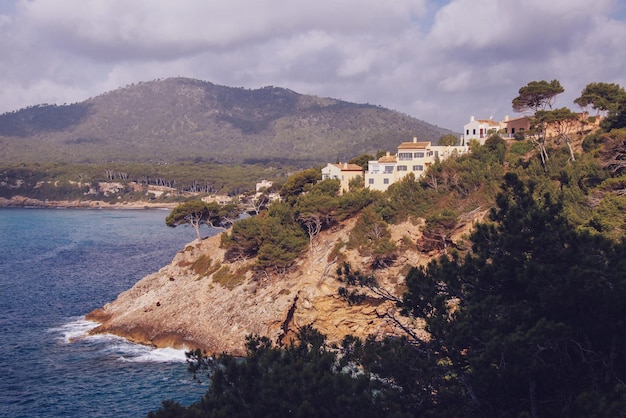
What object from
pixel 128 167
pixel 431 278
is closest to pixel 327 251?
pixel 431 278

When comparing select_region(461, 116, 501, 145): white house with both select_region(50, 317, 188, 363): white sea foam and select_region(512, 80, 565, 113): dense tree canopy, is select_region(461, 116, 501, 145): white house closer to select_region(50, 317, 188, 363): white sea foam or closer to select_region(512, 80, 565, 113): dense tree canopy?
select_region(512, 80, 565, 113): dense tree canopy

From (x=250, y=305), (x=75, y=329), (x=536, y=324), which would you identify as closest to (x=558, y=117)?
(x=250, y=305)

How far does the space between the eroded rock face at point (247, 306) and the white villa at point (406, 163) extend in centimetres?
831

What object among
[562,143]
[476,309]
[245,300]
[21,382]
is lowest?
[21,382]

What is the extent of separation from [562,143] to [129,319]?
36675 millimetres

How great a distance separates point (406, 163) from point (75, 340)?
32.0 metres

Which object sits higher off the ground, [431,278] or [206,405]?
[431,278]

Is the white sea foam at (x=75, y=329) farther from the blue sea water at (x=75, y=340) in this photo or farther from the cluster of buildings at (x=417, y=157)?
the cluster of buildings at (x=417, y=157)

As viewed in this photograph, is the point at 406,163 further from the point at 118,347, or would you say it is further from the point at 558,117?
the point at 118,347

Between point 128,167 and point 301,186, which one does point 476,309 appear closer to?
point 301,186

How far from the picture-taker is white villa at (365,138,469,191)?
5166cm

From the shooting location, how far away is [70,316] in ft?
145

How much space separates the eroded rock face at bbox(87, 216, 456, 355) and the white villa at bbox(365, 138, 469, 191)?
8313mm

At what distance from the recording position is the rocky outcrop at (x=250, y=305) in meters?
35.3
